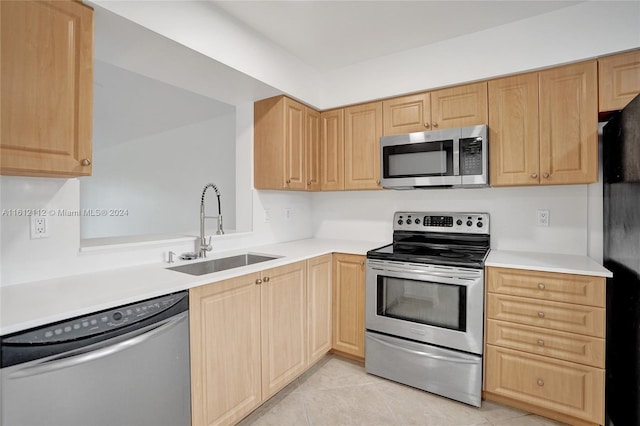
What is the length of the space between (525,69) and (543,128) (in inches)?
16.3

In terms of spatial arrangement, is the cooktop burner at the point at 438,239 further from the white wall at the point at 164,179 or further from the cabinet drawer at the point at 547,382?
the white wall at the point at 164,179

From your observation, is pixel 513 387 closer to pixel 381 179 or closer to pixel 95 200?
pixel 381 179

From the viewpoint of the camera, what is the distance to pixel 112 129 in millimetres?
4332

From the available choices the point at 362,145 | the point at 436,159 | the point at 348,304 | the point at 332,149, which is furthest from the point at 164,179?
the point at 436,159

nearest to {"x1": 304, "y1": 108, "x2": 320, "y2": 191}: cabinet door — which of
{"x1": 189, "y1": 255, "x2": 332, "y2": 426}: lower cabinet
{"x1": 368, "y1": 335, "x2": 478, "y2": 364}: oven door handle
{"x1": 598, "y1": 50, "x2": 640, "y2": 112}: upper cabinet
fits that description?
{"x1": 189, "y1": 255, "x2": 332, "y2": 426}: lower cabinet

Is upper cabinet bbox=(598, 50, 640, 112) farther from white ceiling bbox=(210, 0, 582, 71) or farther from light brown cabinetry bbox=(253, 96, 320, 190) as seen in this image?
light brown cabinetry bbox=(253, 96, 320, 190)

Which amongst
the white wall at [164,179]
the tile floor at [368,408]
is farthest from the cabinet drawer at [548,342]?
the white wall at [164,179]

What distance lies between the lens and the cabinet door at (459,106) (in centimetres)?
227

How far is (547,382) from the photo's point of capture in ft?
6.05

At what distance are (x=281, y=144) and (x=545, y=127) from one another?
6.13ft

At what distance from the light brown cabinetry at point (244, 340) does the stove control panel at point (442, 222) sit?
1.08m

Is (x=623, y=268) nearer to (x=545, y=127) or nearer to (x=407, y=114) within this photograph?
(x=545, y=127)

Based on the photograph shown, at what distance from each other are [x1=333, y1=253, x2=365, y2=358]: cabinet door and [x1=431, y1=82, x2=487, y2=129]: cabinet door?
4.01 ft

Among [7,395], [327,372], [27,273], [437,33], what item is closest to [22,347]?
[7,395]
